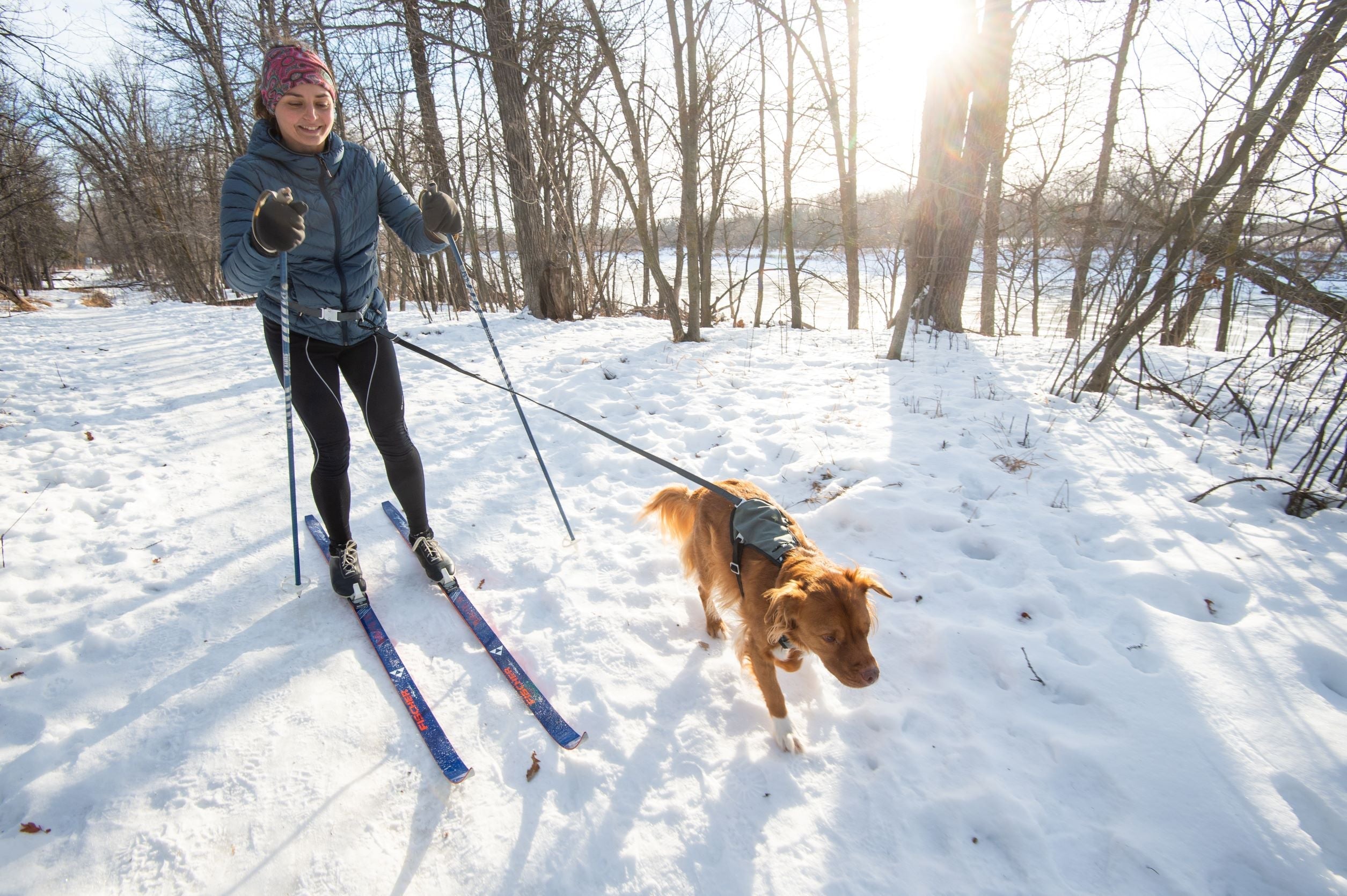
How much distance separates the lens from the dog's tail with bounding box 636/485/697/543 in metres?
2.92

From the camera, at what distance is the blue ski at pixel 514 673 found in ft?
7.09

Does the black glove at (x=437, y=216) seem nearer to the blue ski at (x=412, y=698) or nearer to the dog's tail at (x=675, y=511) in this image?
the dog's tail at (x=675, y=511)

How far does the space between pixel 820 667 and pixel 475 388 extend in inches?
208

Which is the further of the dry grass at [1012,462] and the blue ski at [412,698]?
the dry grass at [1012,462]

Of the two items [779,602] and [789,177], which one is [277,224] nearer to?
[779,602]

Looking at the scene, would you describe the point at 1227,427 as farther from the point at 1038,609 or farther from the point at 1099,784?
the point at 1099,784

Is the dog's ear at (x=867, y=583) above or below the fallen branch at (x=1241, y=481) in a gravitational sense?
above

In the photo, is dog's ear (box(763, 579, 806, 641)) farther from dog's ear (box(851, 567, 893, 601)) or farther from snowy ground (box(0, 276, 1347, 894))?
snowy ground (box(0, 276, 1347, 894))

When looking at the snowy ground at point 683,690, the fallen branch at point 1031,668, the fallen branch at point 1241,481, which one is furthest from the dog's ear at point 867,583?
the fallen branch at point 1241,481

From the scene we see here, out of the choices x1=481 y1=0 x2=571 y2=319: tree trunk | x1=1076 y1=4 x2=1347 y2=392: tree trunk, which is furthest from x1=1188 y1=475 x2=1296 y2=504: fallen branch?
x1=481 y1=0 x2=571 y2=319: tree trunk

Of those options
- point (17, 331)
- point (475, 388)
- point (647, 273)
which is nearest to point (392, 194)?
point (475, 388)

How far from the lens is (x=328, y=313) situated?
2459 millimetres

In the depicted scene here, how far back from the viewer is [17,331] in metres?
11.1

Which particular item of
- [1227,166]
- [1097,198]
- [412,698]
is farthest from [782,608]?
[1097,198]
